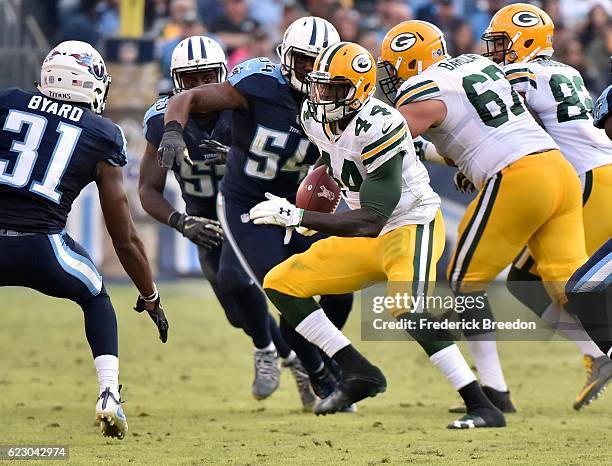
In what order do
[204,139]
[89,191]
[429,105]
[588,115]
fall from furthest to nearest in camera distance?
[89,191] < [204,139] < [588,115] < [429,105]

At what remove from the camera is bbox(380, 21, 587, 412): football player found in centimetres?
524

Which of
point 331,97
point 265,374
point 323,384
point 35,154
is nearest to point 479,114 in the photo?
point 331,97

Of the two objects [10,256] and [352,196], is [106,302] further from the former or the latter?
[352,196]

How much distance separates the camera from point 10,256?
442 cm

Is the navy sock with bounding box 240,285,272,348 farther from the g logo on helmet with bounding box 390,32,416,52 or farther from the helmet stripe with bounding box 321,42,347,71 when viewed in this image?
the helmet stripe with bounding box 321,42,347,71

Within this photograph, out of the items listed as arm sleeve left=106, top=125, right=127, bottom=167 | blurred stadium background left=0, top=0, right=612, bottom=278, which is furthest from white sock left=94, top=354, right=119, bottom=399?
blurred stadium background left=0, top=0, right=612, bottom=278

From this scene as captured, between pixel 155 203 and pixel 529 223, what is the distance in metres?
2.05

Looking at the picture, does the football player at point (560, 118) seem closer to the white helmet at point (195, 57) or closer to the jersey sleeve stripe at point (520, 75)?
the jersey sleeve stripe at point (520, 75)

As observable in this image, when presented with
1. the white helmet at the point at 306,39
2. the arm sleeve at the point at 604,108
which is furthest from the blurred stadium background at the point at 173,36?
the arm sleeve at the point at 604,108

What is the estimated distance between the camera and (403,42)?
5.61m

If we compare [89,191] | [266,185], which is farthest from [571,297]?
[89,191]

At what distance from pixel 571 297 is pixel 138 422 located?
222 centimetres

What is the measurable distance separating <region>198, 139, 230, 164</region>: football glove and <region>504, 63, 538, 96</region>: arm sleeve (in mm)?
1584

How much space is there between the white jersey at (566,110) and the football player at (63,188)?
7.19 feet
